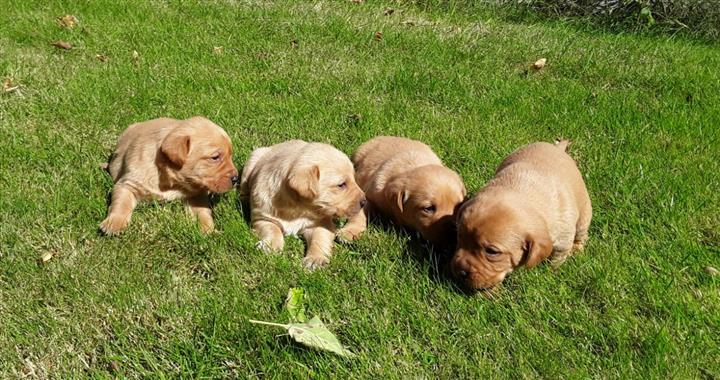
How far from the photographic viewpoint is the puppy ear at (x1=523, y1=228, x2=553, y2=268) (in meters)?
3.38

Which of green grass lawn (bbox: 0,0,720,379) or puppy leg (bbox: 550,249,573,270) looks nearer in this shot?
green grass lawn (bbox: 0,0,720,379)

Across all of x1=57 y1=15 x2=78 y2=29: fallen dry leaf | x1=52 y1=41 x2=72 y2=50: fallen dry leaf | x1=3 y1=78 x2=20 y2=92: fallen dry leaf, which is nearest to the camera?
x1=3 y1=78 x2=20 y2=92: fallen dry leaf

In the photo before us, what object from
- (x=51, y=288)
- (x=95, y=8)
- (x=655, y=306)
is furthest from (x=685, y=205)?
(x=95, y=8)

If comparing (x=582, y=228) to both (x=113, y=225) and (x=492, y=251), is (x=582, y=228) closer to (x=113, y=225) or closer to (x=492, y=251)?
(x=492, y=251)

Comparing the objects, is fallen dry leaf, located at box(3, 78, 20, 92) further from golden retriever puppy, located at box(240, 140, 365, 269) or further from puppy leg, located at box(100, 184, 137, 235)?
golden retriever puppy, located at box(240, 140, 365, 269)

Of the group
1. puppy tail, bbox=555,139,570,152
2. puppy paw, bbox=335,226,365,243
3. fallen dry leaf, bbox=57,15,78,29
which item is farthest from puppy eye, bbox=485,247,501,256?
fallen dry leaf, bbox=57,15,78,29

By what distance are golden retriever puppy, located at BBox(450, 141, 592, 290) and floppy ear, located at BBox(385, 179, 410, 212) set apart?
0.51 metres

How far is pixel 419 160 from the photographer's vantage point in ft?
15.1

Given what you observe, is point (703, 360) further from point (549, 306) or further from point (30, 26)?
point (30, 26)

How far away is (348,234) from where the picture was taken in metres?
4.04

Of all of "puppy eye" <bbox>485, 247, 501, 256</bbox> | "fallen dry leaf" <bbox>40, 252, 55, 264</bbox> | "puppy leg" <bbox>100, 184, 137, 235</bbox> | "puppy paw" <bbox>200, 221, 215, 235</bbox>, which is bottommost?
"puppy paw" <bbox>200, 221, 215, 235</bbox>

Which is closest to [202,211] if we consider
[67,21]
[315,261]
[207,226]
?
[207,226]

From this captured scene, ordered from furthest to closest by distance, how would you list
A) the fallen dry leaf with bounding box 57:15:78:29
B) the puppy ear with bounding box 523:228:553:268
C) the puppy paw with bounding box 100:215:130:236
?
the fallen dry leaf with bounding box 57:15:78:29
the puppy paw with bounding box 100:215:130:236
the puppy ear with bounding box 523:228:553:268

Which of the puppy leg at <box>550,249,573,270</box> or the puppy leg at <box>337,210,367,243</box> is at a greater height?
the puppy leg at <box>550,249,573,270</box>
